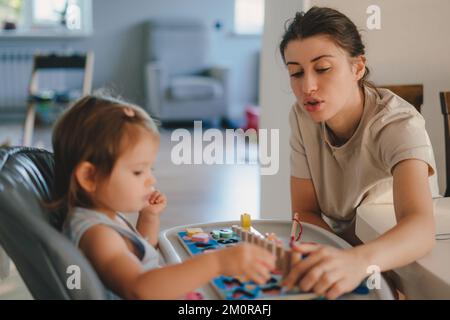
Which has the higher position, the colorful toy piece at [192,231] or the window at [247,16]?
the window at [247,16]

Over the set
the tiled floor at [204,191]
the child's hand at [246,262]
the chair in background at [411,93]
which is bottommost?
the tiled floor at [204,191]

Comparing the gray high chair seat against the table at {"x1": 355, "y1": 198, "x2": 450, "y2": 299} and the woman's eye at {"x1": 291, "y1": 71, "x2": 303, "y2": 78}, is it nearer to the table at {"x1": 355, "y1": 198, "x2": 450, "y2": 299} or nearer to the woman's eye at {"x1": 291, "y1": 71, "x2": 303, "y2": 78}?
the table at {"x1": 355, "y1": 198, "x2": 450, "y2": 299}

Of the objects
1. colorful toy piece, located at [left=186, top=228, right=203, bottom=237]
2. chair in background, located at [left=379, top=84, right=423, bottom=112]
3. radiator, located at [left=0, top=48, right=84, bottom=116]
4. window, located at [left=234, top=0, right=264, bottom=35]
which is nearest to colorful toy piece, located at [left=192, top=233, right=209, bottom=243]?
colorful toy piece, located at [left=186, top=228, right=203, bottom=237]

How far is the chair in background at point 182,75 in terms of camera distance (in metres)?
6.10

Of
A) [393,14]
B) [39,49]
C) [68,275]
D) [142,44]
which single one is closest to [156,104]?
[142,44]

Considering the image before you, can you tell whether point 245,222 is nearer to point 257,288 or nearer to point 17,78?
point 257,288

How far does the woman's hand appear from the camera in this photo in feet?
2.80

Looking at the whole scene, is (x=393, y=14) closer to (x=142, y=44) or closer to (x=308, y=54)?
(x=308, y=54)

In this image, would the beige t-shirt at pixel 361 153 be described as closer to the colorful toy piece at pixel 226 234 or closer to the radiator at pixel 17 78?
the colorful toy piece at pixel 226 234

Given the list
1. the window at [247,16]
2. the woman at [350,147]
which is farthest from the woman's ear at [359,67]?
the window at [247,16]

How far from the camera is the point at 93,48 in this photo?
6.64 m

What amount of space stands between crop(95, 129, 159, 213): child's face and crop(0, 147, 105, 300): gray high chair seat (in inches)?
4.3

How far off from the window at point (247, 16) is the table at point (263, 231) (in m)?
5.86

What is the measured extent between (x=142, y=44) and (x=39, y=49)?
111 centimetres
